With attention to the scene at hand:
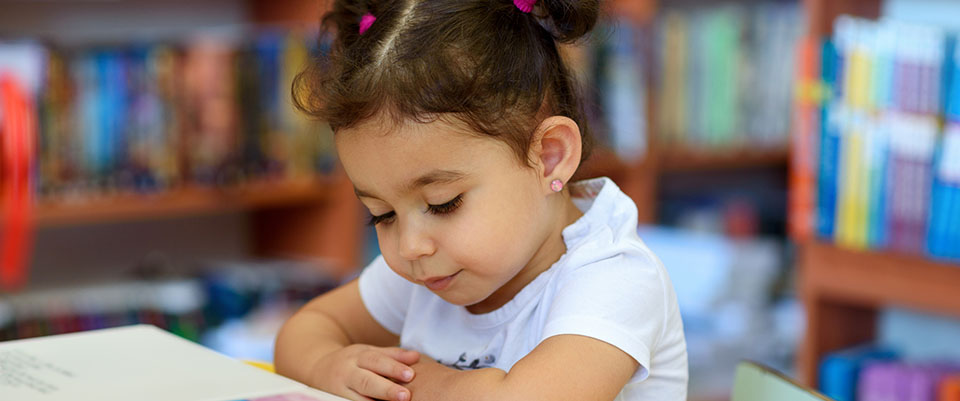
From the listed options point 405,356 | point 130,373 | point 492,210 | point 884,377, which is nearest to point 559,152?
point 492,210

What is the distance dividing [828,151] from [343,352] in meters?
1.03

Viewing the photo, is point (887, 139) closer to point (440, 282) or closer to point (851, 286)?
point (851, 286)

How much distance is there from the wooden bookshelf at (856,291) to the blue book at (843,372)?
0.14 ft

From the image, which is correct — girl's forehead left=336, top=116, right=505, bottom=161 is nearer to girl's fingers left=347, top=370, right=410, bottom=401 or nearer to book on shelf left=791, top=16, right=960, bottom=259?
girl's fingers left=347, top=370, right=410, bottom=401

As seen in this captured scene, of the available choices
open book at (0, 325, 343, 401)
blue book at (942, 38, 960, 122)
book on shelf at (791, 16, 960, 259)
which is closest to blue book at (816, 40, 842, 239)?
book on shelf at (791, 16, 960, 259)

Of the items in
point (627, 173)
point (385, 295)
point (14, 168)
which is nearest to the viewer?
point (385, 295)

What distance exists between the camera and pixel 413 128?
75 centimetres

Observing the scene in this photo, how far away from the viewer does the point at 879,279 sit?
160 cm

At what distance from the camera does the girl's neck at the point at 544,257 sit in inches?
33.4

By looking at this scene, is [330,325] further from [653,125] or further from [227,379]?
[653,125]

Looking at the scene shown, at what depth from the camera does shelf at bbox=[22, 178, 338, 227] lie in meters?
1.83

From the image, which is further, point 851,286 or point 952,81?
point 851,286

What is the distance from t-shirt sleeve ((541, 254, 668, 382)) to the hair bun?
181 millimetres

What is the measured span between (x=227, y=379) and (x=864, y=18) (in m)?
1.34
